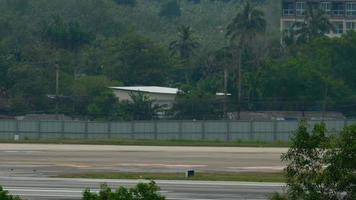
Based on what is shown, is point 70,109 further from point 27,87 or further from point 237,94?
point 237,94

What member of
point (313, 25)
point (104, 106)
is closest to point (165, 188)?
point (104, 106)

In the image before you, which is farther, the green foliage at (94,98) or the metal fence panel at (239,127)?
the green foliage at (94,98)

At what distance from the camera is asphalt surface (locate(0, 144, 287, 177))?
65188mm

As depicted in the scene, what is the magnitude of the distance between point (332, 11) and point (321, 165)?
144020mm

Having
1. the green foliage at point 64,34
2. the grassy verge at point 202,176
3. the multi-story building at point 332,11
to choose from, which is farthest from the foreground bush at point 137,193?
the multi-story building at point 332,11

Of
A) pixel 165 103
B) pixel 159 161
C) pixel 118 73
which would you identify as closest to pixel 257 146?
pixel 159 161

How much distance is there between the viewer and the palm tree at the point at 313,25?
162125 mm

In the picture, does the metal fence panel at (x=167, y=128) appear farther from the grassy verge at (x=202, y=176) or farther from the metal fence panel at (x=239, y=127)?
the grassy verge at (x=202, y=176)

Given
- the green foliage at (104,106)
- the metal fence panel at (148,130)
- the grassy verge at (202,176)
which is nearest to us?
the grassy verge at (202,176)

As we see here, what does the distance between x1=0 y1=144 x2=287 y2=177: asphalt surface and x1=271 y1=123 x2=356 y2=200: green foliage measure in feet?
111

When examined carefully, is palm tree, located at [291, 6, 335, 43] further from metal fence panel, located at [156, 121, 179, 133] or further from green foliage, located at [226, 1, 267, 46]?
metal fence panel, located at [156, 121, 179, 133]

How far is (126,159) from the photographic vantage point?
73.9 meters

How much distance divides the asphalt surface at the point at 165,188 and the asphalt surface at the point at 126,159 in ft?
17.4

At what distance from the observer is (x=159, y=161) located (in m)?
72.0
